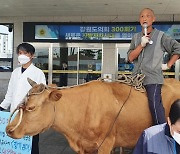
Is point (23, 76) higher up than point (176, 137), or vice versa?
point (23, 76)

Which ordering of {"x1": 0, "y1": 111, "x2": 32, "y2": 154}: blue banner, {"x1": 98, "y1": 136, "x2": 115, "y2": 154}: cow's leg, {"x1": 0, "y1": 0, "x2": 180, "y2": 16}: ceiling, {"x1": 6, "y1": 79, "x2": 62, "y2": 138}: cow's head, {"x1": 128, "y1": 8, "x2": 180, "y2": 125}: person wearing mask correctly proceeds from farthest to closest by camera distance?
{"x1": 0, "y1": 0, "x2": 180, "y2": 16}: ceiling
{"x1": 0, "y1": 111, "x2": 32, "y2": 154}: blue banner
{"x1": 128, "y1": 8, "x2": 180, "y2": 125}: person wearing mask
{"x1": 98, "y1": 136, "x2": 115, "y2": 154}: cow's leg
{"x1": 6, "y1": 79, "x2": 62, "y2": 138}: cow's head

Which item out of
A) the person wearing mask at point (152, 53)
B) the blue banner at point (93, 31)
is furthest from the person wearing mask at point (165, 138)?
the blue banner at point (93, 31)

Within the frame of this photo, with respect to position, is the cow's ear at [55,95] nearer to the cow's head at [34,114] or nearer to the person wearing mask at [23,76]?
the cow's head at [34,114]

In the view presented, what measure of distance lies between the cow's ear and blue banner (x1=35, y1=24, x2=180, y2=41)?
31.7 feet

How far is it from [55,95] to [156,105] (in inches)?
48.2

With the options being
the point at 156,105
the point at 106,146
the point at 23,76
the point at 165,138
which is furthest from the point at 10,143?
the point at 165,138

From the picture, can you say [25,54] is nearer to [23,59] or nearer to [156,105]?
[23,59]

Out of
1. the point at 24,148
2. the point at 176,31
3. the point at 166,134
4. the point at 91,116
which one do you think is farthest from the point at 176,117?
the point at 176,31

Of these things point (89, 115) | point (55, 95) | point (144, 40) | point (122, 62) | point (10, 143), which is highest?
point (144, 40)

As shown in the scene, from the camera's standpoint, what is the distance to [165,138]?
2.16 meters

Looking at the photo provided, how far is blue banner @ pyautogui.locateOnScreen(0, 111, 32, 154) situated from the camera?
455 centimetres

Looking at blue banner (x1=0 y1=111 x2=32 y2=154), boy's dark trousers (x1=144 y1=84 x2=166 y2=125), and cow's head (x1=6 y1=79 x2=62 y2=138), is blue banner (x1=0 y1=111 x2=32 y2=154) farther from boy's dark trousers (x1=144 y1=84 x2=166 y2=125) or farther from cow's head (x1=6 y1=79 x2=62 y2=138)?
boy's dark trousers (x1=144 y1=84 x2=166 y2=125)

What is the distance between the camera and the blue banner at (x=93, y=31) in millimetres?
12711

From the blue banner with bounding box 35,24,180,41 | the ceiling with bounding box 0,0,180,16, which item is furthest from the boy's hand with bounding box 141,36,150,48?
the blue banner with bounding box 35,24,180,41
